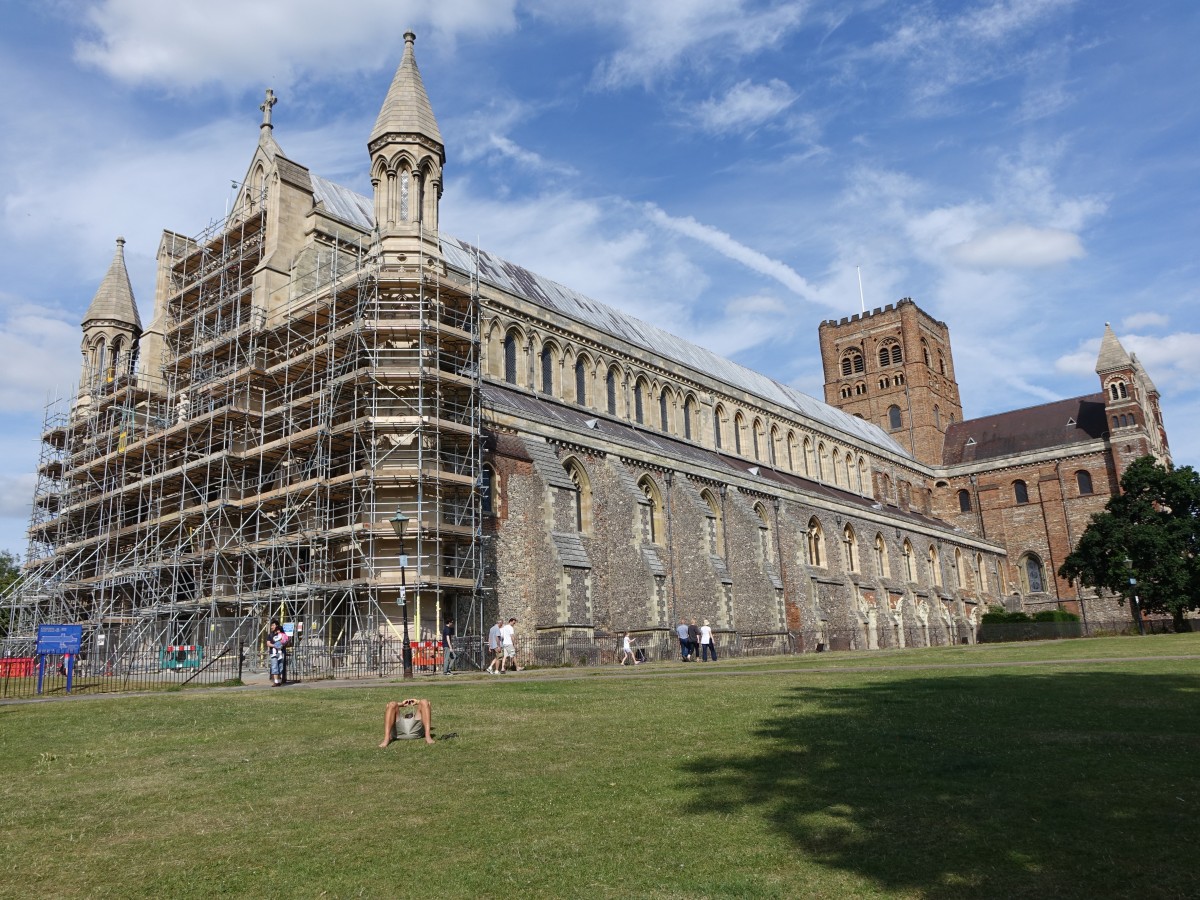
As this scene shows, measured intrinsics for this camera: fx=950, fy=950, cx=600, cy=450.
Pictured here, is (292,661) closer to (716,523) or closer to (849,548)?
(716,523)

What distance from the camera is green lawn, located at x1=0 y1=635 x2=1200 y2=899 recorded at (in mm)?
5672

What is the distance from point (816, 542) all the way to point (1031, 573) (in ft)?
83.2

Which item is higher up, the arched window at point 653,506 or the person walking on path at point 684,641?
the arched window at point 653,506

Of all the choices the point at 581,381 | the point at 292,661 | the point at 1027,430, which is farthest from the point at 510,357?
the point at 1027,430

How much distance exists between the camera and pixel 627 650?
27703 millimetres

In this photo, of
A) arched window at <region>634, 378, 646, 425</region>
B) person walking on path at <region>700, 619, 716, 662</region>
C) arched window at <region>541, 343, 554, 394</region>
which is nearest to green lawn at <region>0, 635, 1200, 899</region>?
person walking on path at <region>700, 619, 716, 662</region>

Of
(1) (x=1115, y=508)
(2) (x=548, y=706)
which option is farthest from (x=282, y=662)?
(1) (x=1115, y=508)

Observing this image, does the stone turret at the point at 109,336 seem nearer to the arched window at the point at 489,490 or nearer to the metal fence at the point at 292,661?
the metal fence at the point at 292,661

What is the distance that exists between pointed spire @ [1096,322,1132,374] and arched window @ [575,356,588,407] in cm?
3945

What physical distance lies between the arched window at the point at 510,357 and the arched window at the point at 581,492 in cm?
545

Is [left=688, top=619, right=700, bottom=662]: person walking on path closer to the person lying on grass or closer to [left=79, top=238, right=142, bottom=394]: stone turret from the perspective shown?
the person lying on grass

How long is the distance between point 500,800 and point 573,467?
24.7 metres

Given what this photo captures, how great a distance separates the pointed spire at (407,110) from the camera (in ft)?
98.4

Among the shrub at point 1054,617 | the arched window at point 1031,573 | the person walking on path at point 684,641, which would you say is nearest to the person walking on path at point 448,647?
the person walking on path at point 684,641
